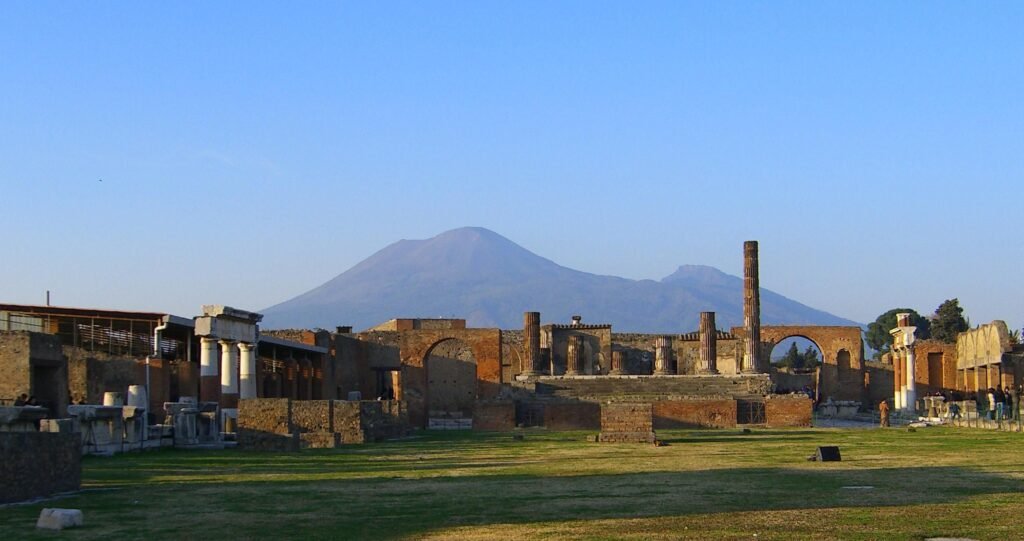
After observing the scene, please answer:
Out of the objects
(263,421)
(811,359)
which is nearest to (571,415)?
(263,421)

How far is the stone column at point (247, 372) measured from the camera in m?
42.0

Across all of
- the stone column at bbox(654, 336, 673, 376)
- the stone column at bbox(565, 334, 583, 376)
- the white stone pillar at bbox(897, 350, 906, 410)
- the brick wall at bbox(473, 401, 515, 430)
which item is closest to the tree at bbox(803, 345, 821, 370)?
the stone column at bbox(654, 336, 673, 376)

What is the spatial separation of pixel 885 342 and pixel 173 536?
128588mm

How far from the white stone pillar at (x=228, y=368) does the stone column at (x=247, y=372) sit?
24.0 inches

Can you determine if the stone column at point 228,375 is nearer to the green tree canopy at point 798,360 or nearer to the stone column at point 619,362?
the stone column at point 619,362

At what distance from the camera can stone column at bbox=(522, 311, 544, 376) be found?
65375 millimetres

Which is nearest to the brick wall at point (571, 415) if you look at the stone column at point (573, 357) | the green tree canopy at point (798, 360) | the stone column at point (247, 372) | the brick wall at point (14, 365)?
the stone column at point (247, 372)

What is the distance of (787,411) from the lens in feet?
165

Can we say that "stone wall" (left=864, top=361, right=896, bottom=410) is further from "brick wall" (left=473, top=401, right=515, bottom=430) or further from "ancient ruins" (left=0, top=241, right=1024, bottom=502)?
"brick wall" (left=473, top=401, right=515, bottom=430)

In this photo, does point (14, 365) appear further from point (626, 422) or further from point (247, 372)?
point (626, 422)

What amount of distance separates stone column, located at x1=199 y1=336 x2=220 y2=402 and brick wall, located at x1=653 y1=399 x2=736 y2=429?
624 inches

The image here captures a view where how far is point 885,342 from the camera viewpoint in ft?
443

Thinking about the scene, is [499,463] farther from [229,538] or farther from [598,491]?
[229,538]

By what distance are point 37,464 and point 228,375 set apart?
25201 millimetres
